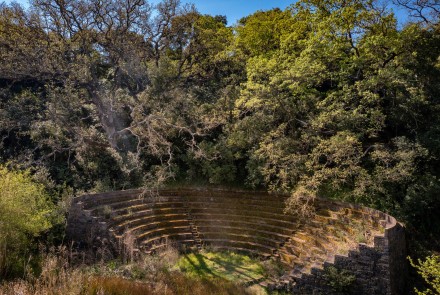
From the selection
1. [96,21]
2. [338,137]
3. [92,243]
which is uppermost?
[96,21]

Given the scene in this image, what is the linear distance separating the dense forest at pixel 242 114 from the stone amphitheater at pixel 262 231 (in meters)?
0.89

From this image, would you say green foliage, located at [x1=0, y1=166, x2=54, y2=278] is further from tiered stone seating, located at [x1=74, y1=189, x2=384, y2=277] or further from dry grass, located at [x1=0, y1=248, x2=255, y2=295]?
tiered stone seating, located at [x1=74, y1=189, x2=384, y2=277]

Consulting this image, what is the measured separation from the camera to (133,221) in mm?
14016

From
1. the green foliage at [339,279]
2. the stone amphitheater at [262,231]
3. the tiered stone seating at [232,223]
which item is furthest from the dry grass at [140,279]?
the green foliage at [339,279]

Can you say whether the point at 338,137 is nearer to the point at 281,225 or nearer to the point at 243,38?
the point at 281,225

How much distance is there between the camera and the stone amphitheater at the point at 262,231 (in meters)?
9.98

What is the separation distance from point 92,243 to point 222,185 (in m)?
7.05

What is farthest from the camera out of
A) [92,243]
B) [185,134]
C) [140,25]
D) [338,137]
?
[140,25]

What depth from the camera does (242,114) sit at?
19.1 metres

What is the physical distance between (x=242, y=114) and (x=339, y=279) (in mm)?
11374

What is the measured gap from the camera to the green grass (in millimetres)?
11594

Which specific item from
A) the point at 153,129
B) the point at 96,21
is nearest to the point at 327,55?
the point at 153,129

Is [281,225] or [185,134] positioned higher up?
[185,134]

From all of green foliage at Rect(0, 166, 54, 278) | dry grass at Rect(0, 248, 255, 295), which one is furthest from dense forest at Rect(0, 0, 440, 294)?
dry grass at Rect(0, 248, 255, 295)
